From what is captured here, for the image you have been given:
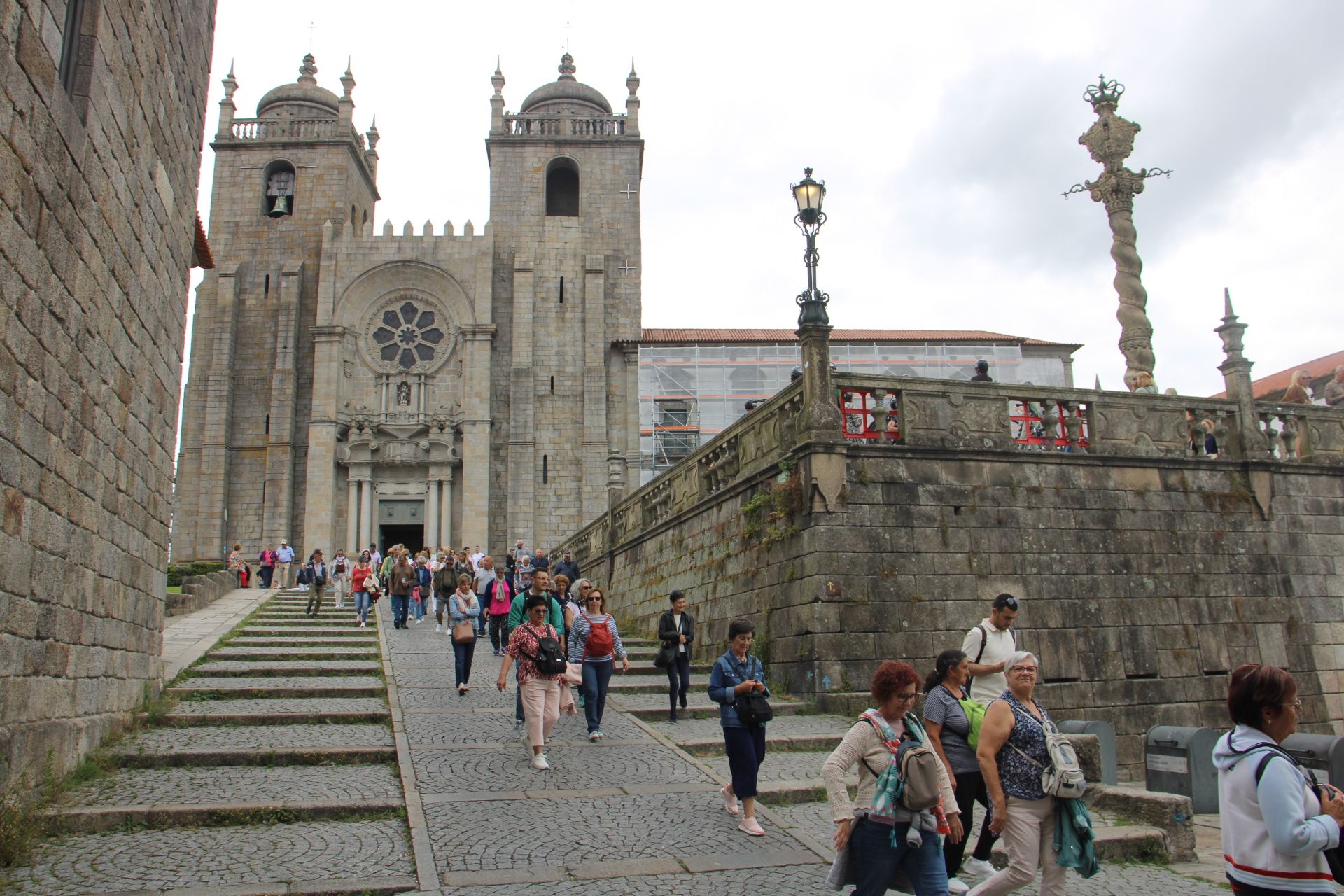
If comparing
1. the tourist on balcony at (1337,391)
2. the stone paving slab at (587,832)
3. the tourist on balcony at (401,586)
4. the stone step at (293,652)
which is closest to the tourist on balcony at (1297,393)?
the tourist on balcony at (1337,391)

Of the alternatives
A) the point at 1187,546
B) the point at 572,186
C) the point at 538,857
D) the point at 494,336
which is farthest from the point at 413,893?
the point at 572,186

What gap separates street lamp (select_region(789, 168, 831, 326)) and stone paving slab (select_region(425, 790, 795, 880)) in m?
5.71

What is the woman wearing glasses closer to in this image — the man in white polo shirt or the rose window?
the man in white polo shirt

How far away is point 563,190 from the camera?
40.0 meters

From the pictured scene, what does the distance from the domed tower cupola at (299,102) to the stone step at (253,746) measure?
3514 cm

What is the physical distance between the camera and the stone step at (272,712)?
9727 millimetres

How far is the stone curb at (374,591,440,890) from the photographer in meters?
5.72

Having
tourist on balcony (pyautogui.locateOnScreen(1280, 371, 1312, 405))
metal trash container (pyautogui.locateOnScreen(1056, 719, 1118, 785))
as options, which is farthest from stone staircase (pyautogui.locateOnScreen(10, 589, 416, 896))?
tourist on balcony (pyautogui.locateOnScreen(1280, 371, 1312, 405))

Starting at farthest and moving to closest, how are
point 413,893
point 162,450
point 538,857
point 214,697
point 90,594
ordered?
1. point 214,697
2. point 162,450
3. point 90,594
4. point 538,857
5. point 413,893

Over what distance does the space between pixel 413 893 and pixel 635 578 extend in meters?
12.3

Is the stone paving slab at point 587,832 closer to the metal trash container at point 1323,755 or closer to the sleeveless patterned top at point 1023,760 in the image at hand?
the sleeveless patterned top at point 1023,760

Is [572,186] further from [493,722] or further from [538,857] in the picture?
[538,857]

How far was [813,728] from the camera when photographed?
9406 millimetres

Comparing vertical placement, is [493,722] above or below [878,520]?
below
